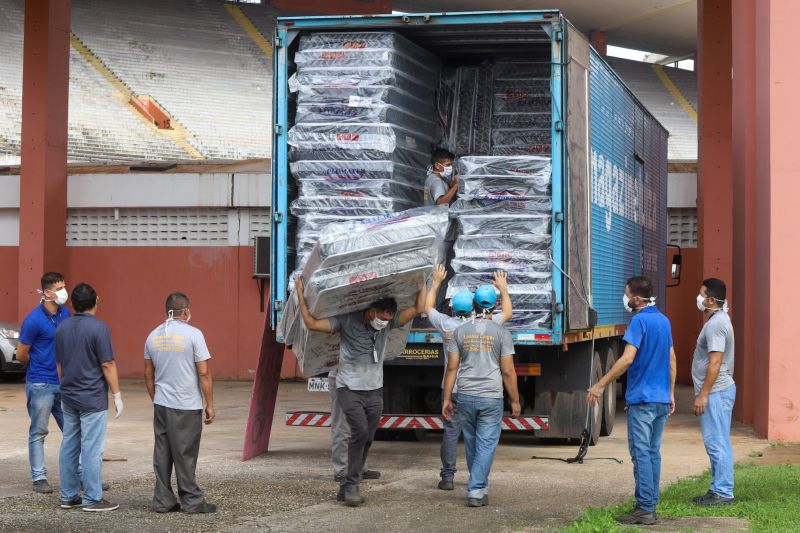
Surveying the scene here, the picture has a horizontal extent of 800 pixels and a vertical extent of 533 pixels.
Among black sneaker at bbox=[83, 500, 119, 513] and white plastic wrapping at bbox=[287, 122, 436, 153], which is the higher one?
white plastic wrapping at bbox=[287, 122, 436, 153]

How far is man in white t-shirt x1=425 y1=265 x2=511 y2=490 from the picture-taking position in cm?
966

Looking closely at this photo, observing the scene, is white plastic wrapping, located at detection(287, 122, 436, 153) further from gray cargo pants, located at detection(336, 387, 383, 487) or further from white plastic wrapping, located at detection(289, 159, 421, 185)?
gray cargo pants, located at detection(336, 387, 383, 487)

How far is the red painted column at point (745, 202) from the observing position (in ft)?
46.8

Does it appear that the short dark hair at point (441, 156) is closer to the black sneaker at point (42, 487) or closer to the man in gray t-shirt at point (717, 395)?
the man in gray t-shirt at point (717, 395)

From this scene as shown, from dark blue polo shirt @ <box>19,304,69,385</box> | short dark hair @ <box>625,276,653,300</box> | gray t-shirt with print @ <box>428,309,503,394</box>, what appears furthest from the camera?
gray t-shirt with print @ <box>428,309,503,394</box>

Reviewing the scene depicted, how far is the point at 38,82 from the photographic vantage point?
22.0 meters

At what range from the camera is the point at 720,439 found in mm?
8945

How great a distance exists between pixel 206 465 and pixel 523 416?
3017 millimetres

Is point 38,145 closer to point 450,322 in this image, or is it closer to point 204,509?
point 450,322

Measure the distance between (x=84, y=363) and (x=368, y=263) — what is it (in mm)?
2207

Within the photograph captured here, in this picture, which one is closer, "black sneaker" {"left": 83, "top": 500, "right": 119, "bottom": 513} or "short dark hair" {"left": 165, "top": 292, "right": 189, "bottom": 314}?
"black sneaker" {"left": 83, "top": 500, "right": 119, "bottom": 513}

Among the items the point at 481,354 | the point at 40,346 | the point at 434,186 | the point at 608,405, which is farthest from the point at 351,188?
the point at 608,405

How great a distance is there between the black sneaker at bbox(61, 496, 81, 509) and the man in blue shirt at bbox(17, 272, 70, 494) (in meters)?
0.76

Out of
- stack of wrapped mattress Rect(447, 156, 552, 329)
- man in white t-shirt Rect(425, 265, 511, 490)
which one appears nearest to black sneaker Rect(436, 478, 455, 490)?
man in white t-shirt Rect(425, 265, 511, 490)
